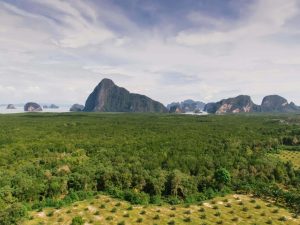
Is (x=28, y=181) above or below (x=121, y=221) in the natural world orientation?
above

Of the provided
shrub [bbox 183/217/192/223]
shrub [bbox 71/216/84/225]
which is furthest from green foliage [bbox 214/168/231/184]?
shrub [bbox 71/216/84/225]

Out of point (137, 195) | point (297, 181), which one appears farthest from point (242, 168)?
point (137, 195)

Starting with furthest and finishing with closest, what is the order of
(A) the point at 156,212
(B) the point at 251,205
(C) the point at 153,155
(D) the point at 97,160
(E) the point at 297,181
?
(C) the point at 153,155
(D) the point at 97,160
(E) the point at 297,181
(B) the point at 251,205
(A) the point at 156,212

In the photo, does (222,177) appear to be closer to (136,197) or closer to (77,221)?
(136,197)

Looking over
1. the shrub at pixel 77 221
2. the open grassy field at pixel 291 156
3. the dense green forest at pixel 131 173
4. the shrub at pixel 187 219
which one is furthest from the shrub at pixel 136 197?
the open grassy field at pixel 291 156

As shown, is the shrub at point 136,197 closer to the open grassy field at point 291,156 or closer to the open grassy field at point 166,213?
the open grassy field at point 166,213

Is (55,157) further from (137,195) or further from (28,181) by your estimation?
(137,195)

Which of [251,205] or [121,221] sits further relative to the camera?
[251,205]

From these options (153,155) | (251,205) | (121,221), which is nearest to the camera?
(121,221)
